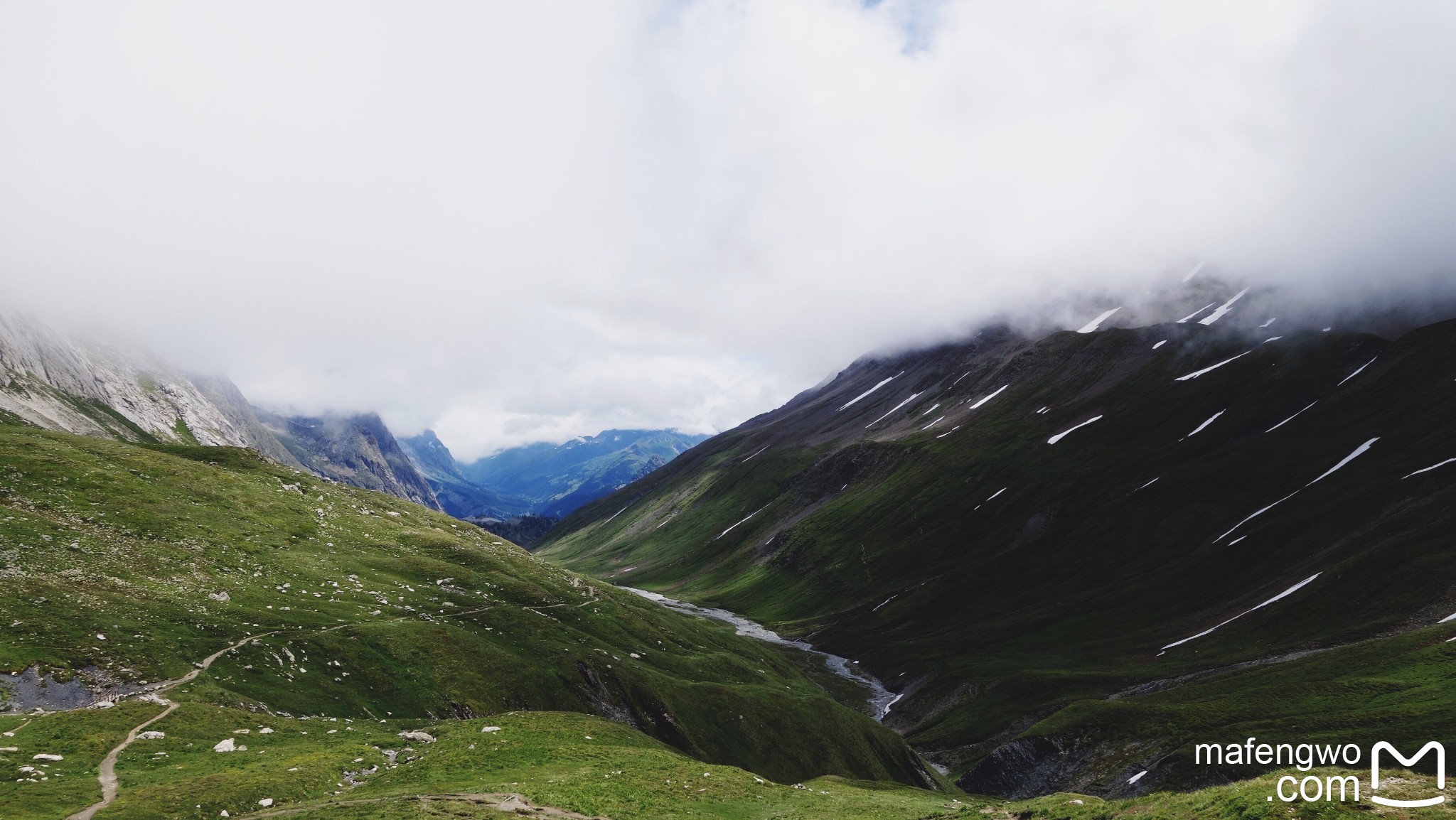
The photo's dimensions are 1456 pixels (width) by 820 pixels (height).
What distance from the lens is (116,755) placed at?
33844 millimetres

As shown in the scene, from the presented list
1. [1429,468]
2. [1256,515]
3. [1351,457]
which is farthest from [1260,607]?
[1351,457]

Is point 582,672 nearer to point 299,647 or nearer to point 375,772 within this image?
point 299,647

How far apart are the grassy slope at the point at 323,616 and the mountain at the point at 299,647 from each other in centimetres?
24

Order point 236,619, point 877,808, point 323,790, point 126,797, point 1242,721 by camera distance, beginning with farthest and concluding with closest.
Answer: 1. point 1242,721
2. point 236,619
3. point 877,808
4. point 323,790
5. point 126,797

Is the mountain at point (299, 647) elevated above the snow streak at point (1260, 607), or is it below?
above

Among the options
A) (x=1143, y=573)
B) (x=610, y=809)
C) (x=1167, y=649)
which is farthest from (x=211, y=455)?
(x=1143, y=573)

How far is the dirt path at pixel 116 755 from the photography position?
90.3 feet

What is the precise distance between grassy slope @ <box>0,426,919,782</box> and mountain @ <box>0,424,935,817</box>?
241 mm

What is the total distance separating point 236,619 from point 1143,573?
193 metres

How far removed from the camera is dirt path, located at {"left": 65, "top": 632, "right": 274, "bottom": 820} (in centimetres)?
2753

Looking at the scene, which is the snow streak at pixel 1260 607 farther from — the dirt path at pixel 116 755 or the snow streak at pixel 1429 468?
the dirt path at pixel 116 755

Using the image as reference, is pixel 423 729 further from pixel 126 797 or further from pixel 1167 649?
pixel 1167 649

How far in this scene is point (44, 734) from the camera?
33.7 m

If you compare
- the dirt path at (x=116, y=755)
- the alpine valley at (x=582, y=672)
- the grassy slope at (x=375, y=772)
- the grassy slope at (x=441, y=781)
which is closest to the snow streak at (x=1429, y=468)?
the alpine valley at (x=582, y=672)
